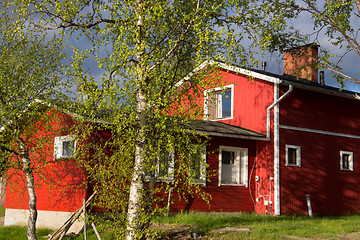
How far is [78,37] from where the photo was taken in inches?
400

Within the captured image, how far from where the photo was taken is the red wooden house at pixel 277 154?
53.1 ft

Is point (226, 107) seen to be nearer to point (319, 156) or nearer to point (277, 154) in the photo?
point (277, 154)

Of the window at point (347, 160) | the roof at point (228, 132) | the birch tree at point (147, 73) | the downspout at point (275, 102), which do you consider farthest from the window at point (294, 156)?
the birch tree at point (147, 73)

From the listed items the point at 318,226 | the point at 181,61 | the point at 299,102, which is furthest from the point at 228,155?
the point at 181,61

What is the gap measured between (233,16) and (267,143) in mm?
8248

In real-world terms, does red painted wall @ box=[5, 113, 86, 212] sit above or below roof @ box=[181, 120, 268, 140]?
below

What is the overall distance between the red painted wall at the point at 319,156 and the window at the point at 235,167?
4.86ft

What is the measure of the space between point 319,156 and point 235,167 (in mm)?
3830

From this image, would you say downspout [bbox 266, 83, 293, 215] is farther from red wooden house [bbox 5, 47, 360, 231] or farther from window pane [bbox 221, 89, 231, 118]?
window pane [bbox 221, 89, 231, 118]

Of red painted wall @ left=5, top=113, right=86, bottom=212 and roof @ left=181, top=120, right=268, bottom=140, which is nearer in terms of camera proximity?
red painted wall @ left=5, top=113, right=86, bottom=212

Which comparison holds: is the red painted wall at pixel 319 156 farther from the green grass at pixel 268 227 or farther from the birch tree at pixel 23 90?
the birch tree at pixel 23 90

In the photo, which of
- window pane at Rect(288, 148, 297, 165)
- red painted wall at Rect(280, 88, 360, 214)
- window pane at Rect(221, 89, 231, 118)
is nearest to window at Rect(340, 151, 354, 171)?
red painted wall at Rect(280, 88, 360, 214)

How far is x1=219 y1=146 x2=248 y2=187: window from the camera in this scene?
16859 mm

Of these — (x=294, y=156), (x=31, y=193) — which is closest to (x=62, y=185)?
(x=31, y=193)
